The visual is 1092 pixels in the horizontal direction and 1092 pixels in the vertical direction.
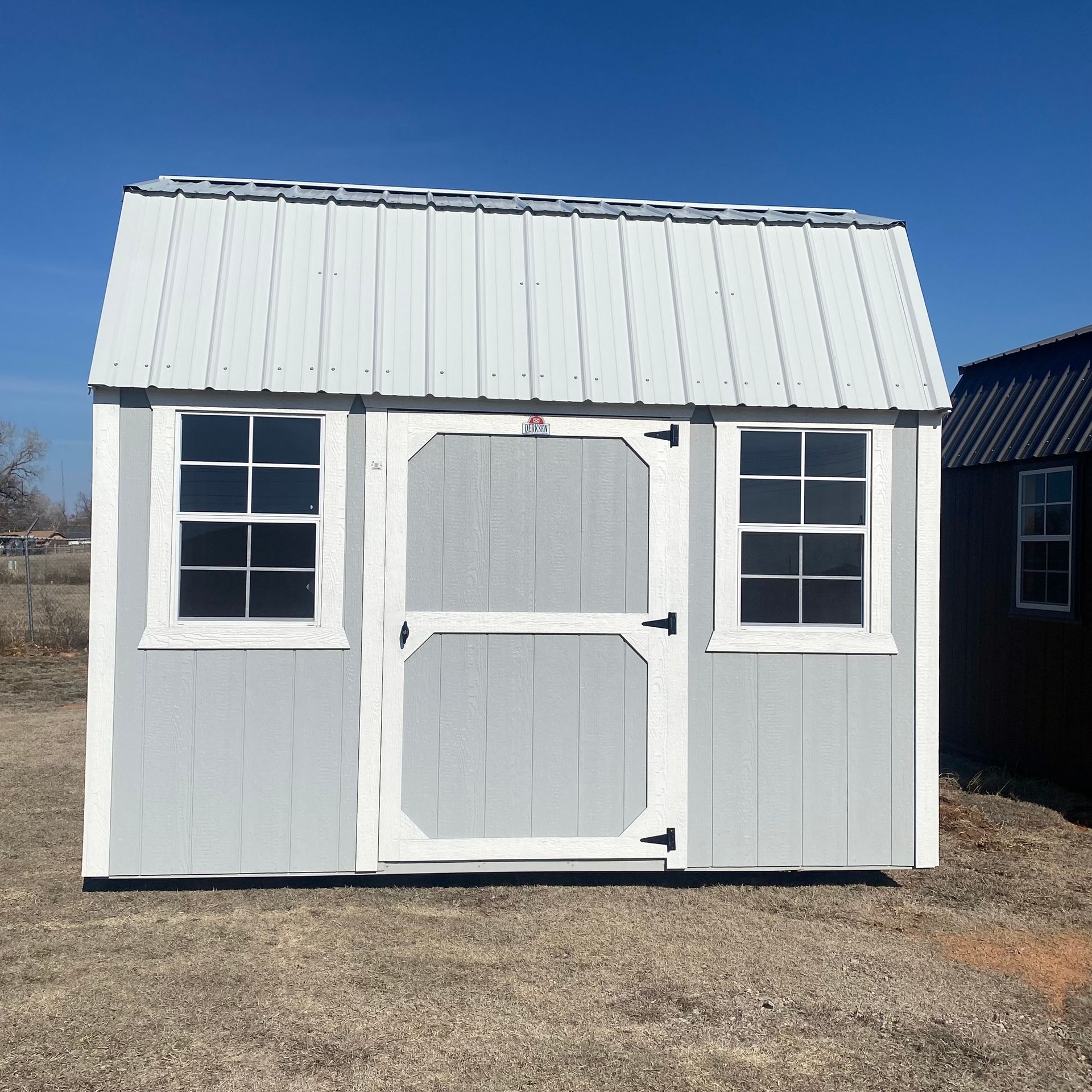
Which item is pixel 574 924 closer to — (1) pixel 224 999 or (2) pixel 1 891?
(1) pixel 224 999

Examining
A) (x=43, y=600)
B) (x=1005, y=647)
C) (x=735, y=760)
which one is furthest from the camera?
(x=43, y=600)

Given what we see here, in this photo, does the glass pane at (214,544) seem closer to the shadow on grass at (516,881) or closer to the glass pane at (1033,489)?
the shadow on grass at (516,881)

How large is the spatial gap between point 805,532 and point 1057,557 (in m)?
4.02

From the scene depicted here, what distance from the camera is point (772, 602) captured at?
530 centimetres

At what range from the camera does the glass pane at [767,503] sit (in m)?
5.27

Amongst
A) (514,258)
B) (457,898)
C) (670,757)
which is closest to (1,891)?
(457,898)

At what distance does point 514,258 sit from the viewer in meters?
5.51

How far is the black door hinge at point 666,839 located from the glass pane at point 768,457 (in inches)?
74.1

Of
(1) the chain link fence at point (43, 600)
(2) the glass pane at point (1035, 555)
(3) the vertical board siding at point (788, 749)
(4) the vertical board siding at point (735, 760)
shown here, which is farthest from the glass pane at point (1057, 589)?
(1) the chain link fence at point (43, 600)

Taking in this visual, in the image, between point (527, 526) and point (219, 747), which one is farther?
point (527, 526)

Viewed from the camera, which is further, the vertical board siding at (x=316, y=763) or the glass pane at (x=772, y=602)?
the glass pane at (x=772, y=602)

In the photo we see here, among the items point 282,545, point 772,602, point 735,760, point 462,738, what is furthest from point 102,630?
point 772,602

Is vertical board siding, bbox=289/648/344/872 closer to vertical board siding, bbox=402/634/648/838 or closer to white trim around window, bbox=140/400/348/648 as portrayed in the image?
white trim around window, bbox=140/400/348/648

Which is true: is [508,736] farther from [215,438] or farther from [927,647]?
[927,647]
